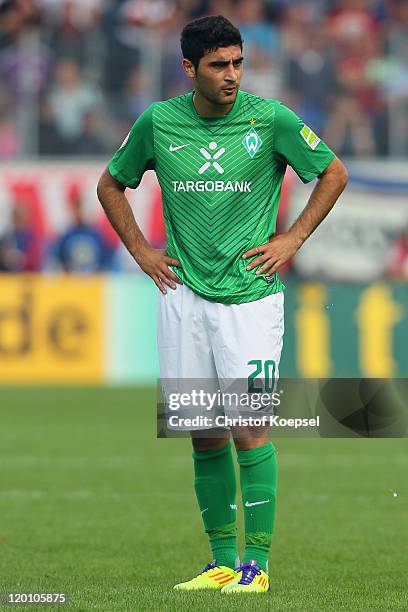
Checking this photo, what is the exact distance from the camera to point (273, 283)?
5566 mm

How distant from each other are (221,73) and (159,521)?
3204 millimetres

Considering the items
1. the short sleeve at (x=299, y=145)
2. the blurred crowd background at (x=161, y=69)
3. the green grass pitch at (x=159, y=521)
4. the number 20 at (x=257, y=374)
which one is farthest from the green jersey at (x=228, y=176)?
the blurred crowd background at (x=161, y=69)

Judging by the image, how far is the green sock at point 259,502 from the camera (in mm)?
5523

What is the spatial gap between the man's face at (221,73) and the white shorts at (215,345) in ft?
2.50

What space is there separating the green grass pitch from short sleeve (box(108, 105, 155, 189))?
1.64 metres

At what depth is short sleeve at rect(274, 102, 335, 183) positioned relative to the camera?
5.44 m

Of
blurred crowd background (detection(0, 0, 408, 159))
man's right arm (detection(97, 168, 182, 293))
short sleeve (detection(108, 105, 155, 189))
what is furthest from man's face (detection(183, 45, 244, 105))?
blurred crowd background (detection(0, 0, 408, 159))

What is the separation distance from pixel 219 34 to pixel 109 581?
7.31 feet

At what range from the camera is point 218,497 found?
226 inches

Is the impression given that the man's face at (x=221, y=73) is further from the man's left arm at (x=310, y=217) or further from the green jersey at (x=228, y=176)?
the man's left arm at (x=310, y=217)

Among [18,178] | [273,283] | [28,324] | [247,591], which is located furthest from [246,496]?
[18,178]

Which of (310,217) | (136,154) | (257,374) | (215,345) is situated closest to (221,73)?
(136,154)

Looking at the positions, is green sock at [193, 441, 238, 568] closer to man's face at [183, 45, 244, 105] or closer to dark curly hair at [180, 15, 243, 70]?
man's face at [183, 45, 244, 105]

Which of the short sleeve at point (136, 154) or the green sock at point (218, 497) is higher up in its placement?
the short sleeve at point (136, 154)
